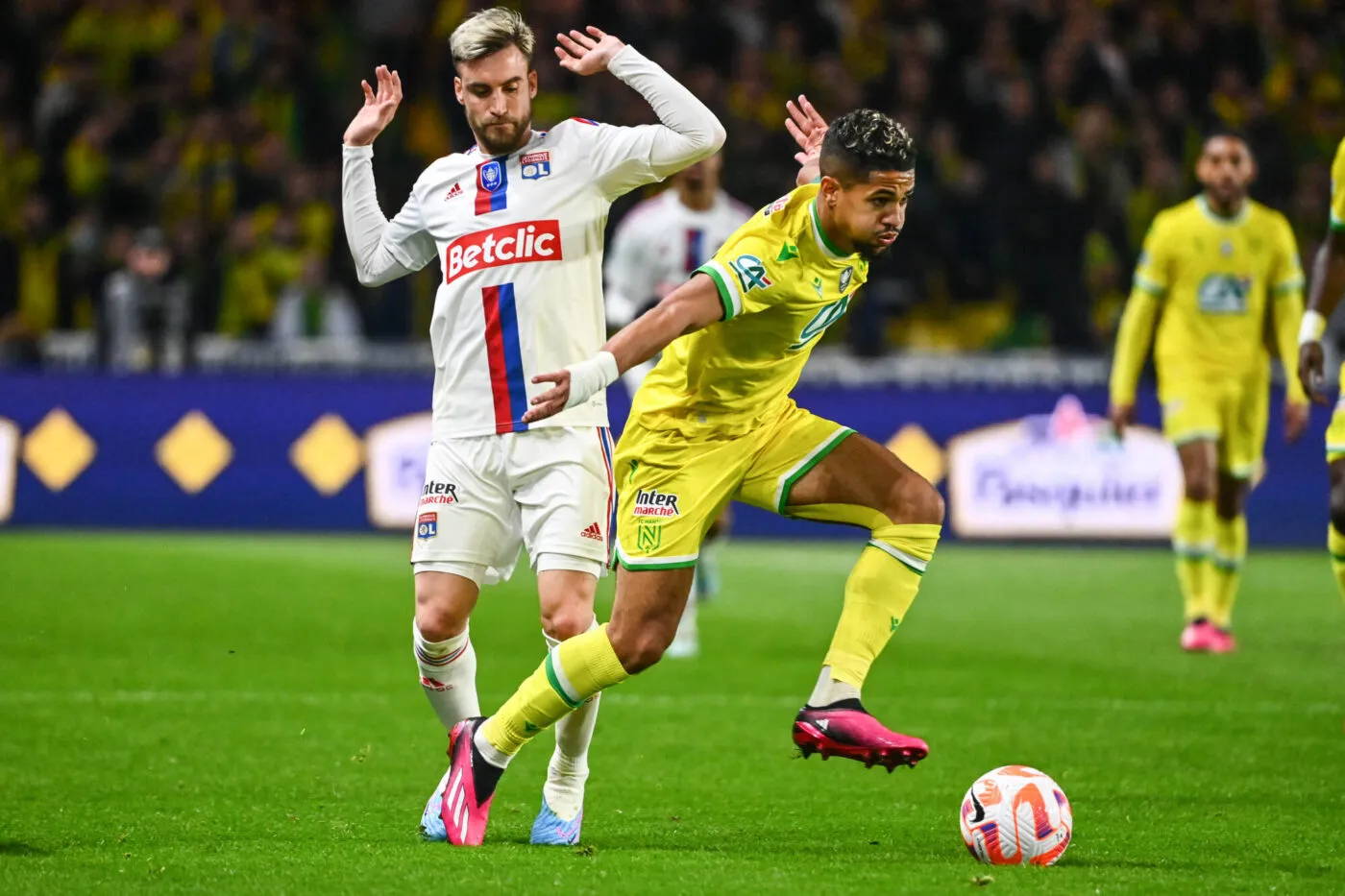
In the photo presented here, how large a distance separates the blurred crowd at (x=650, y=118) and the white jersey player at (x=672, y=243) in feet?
20.3

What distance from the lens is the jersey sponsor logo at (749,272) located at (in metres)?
5.21

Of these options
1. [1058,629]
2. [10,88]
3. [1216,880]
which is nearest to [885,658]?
[1058,629]

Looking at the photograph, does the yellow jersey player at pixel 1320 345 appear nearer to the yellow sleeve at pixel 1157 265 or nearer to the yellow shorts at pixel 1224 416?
the yellow shorts at pixel 1224 416

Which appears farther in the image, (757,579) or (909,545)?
(757,579)

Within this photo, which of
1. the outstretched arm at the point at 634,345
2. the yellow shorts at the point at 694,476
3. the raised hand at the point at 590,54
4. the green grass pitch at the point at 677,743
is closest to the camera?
the outstretched arm at the point at 634,345

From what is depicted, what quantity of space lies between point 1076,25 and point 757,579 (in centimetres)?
737

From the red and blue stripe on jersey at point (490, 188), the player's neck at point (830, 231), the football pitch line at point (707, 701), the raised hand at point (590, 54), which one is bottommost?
the football pitch line at point (707, 701)

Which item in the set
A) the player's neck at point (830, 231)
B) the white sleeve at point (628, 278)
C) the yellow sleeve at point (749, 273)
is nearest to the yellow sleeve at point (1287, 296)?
the white sleeve at point (628, 278)

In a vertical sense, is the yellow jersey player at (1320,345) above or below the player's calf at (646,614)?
above

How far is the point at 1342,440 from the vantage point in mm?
7066

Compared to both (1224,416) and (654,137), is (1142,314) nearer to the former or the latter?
(1224,416)

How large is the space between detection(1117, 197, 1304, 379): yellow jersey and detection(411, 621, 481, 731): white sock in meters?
5.77

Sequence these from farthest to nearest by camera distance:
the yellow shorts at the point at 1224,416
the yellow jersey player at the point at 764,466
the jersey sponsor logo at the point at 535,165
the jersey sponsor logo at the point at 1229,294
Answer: the jersey sponsor logo at the point at 1229,294, the yellow shorts at the point at 1224,416, the jersey sponsor logo at the point at 535,165, the yellow jersey player at the point at 764,466

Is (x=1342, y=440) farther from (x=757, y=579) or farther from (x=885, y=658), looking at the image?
→ (x=757, y=579)
